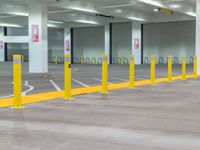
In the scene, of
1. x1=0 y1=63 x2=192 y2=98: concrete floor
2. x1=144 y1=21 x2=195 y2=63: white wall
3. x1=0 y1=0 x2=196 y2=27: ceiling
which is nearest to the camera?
x1=0 y1=63 x2=192 y2=98: concrete floor

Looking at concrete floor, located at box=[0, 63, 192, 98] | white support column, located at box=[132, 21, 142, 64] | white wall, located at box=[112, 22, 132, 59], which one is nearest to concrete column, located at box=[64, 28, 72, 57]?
white wall, located at box=[112, 22, 132, 59]

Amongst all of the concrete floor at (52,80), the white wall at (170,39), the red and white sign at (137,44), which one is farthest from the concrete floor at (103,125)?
the white wall at (170,39)

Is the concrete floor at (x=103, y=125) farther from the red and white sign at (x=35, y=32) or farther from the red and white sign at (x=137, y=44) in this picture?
the red and white sign at (x=137, y=44)

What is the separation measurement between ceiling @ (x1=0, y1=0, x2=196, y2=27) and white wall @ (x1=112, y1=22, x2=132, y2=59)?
13.3 ft

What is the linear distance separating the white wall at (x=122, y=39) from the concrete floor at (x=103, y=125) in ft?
124

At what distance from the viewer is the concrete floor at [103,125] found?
508 centimetres

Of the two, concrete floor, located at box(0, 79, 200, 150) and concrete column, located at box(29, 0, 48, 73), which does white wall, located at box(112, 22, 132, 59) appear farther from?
concrete floor, located at box(0, 79, 200, 150)

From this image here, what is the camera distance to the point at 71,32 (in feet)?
161

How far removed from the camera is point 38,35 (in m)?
24.9

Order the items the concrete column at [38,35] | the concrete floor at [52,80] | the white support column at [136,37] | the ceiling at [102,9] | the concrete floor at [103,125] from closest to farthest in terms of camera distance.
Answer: the concrete floor at [103,125], the concrete floor at [52,80], the concrete column at [38,35], the ceiling at [102,9], the white support column at [136,37]

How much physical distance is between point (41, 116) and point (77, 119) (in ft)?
2.74

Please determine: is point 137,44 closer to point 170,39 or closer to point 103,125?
point 170,39

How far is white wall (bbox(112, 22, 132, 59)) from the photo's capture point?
4722cm

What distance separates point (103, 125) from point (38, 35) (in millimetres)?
19279
